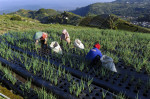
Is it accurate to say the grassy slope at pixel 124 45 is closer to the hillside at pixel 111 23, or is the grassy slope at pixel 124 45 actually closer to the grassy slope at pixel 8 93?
the grassy slope at pixel 8 93

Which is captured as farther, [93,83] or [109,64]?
[109,64]

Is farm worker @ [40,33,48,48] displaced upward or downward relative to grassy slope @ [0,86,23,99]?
upward

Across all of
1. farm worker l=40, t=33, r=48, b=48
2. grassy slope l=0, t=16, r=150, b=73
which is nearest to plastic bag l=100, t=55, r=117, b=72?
grassy slope l=0, t=16, r=150, b=73

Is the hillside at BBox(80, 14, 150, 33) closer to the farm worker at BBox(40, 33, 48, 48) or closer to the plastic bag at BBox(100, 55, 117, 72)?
the farm worker at BBox(40, 33, 48, 48)

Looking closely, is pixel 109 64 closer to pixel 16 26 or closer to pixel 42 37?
pixel 42 37

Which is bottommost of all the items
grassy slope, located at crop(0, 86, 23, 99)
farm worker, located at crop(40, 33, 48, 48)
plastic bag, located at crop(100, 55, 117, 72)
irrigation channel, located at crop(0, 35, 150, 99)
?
grassy slope, located at crop(0, 86, 23, 99)

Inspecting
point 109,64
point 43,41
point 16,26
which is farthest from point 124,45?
point 16,26

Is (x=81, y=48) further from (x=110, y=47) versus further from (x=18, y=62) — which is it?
(x=18, y=62)

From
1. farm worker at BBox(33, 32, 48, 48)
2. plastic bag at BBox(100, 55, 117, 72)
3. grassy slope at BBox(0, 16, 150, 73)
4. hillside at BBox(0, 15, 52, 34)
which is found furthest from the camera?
hillside at BBox(0, 15, 52, 34)

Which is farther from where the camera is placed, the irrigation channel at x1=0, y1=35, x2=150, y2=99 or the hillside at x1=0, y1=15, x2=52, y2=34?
the hillside at x1=0, y1=15, x2=52, y2=34

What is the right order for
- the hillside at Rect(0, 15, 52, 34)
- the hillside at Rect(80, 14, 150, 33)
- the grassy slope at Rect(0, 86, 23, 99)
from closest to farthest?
the grassy slope at Rect(0, 86, 23, 99)
the hillside at Rect(0, 15, 52, 34)
the hillside at Rect(80, 14, 150, 33)

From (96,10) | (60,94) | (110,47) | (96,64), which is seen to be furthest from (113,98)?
(96,10)

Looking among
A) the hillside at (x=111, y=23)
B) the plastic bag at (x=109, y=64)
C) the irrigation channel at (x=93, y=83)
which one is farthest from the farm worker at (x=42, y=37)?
the hillside at (x=111, y=23)

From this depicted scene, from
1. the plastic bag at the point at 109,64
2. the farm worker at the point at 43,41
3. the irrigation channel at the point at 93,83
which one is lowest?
the irrigation channel at the point at 93,83
